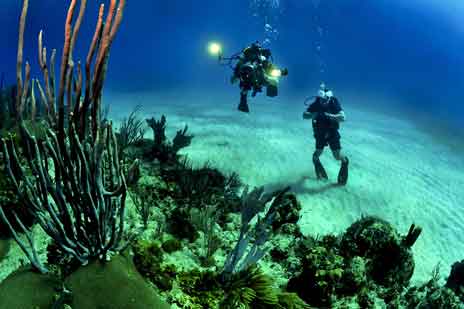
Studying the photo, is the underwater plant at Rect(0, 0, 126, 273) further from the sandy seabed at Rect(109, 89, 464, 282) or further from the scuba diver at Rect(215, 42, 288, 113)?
the scuba diver at Rect(215, 42, 288, 113)

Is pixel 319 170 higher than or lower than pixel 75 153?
lower

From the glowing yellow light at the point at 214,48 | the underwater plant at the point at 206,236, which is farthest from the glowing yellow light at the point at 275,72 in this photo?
the underwater plant at the point at 206,236

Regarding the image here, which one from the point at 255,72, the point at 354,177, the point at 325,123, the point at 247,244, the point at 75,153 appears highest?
the point at 255,72

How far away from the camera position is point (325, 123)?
814 cm

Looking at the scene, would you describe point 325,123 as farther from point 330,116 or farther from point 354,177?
point 354,177

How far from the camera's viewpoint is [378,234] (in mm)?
4461

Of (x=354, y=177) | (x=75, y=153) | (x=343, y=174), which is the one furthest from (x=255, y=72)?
(x=75, y=153)

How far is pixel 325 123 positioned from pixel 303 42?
64.7 meters

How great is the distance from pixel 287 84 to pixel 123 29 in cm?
7219

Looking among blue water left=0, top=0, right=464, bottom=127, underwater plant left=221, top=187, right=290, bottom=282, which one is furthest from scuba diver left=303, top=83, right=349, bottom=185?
blue water left=0, top=0, right=464, bottom=127

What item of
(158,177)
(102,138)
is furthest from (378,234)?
(102,138)

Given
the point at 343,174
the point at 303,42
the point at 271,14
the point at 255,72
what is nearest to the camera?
the point at 255,72

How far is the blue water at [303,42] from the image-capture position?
148 feet

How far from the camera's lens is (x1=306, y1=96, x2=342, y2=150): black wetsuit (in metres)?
8.05
